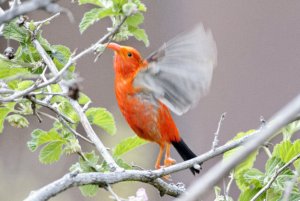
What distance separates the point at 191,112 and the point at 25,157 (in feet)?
3.94

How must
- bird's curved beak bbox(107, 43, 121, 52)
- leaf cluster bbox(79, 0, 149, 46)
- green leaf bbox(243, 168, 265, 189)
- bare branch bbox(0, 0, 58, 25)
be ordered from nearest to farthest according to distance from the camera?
bare branch bbox(0, 0, 58, 25), leaf cluster bbox(79, 0, 149, 46), green leaf bbox(243, 168, 265, 189), bird's curved beak bbox(107, 43, 121, 52)

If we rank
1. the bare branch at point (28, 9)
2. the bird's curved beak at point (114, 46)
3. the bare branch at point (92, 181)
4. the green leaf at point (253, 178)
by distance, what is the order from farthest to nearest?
the bird's curved beak at point (114, 46)
the green leaf at point (253, 178)
the bare branch at point (92, 181)
the bare branch at point (28, 9)

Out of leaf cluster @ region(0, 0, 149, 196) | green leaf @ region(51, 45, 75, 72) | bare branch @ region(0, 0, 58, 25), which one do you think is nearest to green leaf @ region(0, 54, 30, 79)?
leaf cluster @ region(0, 0, 149, 196)

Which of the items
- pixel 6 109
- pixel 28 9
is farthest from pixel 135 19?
pixel 28 9

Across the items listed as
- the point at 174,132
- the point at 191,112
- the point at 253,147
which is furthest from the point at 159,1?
the point at 253,147

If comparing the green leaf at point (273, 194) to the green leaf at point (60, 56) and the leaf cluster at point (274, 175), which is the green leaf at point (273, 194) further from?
the green leaf at point (60, 56)

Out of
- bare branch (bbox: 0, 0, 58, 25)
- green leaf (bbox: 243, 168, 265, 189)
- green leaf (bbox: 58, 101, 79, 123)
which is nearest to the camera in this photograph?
bare branch (bbox: 0, 0, 58, 25)

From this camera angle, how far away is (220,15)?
4840 mm

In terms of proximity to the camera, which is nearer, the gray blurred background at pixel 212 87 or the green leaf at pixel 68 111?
the green leaf at pixel 68 111

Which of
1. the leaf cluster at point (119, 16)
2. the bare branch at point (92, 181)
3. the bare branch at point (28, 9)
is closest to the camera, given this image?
the bare branch at point (28, 9)

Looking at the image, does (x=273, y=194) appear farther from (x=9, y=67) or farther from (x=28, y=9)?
(x=28, y=9)

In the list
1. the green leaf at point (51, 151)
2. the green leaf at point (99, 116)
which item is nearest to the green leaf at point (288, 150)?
the green leaf at point (99, 116)

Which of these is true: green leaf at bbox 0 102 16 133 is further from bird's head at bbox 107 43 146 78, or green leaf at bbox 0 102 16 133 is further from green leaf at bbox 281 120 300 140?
green leaf at bbox 281 120 300 140

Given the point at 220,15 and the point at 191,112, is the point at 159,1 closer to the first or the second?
the point at 220,15
